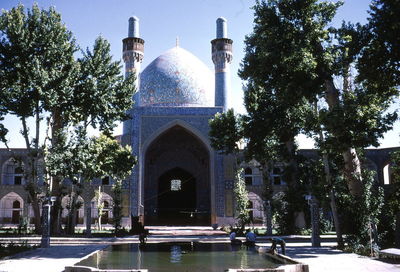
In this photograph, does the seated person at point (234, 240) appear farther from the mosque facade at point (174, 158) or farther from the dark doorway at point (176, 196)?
the dark doorway at point (176, 196)

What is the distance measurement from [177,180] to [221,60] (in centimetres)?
907

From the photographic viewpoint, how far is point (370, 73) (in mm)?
9750

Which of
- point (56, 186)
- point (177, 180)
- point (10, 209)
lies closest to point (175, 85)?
point (177, 180)

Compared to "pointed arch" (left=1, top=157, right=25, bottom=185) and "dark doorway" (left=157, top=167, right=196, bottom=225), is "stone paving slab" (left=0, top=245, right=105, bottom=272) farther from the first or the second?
"pointed arch" (left=1, top=157, right=25, bottom=185)

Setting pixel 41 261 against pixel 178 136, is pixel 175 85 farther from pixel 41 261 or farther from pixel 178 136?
pixel 41 261

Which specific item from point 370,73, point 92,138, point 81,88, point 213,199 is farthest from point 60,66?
point 213,199

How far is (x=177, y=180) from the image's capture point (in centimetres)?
2867

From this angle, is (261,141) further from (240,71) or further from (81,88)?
(81,88)

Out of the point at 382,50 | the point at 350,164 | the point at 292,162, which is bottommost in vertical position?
the point at 350,164

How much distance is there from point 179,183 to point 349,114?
19.4m

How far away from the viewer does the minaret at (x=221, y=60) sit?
24891 mm

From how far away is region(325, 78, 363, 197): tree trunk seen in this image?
11328 millimetres

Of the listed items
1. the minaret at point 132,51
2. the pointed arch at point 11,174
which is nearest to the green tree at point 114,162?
the minaret at point 132,51

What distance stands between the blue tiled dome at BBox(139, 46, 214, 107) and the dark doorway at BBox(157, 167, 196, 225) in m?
5.38
